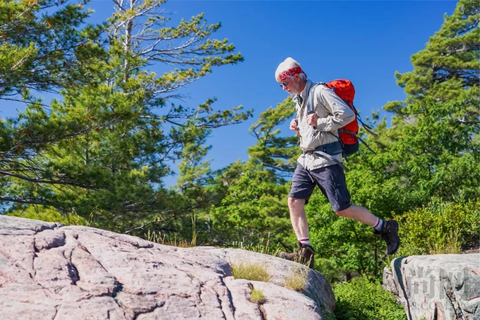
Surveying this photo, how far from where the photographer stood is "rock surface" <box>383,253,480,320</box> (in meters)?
4.47

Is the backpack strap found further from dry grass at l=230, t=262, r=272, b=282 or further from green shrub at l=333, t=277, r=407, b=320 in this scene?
green shrub at l=333, t=277, r=407, b=320

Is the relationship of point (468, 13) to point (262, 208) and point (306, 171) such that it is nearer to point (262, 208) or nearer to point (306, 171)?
point (262, 208)

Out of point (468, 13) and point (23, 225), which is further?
point (468, 13)

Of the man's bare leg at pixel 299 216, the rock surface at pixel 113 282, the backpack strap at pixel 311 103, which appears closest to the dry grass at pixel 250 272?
the rock surface at pixel 113 282

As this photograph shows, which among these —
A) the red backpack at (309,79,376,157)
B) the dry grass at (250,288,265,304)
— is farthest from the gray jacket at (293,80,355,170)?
the dry grass at (250,288,265,304)

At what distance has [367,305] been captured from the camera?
20.2 feet

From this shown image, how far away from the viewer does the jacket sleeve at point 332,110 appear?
4.56 meters

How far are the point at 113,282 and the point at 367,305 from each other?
4187 mm

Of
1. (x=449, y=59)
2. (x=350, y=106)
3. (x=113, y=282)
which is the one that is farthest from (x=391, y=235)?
(x=449, y=59)

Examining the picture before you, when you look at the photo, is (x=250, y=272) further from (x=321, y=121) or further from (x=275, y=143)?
(x=275, y=143)

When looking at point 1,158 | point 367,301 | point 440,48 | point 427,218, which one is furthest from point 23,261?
point 440,48

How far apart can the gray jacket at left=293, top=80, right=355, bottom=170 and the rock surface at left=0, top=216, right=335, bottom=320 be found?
1.39 m

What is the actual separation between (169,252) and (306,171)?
178 centimetres

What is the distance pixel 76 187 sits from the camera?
42.6ft
